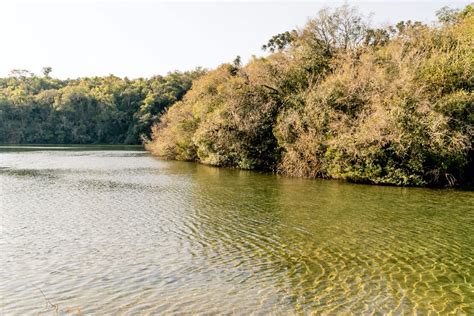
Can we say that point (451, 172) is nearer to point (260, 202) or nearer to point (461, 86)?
point (461, 86)

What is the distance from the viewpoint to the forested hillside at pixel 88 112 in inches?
4697

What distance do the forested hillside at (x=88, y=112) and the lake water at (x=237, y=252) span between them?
302 feet

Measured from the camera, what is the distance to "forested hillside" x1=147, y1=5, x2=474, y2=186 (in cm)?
2995

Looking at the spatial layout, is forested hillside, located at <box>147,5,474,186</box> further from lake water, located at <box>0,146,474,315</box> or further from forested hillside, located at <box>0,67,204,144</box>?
forested hillside, located at <box>0,67,204,144</box>

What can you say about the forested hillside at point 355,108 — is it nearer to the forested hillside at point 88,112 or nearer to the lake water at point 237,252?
the lake water at point 237,252

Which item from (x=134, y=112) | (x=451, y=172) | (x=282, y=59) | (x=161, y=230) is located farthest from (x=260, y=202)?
Answer: (x=134, y=112)

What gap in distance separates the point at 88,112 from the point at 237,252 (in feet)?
400

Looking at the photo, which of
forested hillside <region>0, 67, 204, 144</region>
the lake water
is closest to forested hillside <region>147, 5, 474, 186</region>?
the lake water

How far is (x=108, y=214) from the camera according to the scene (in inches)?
836

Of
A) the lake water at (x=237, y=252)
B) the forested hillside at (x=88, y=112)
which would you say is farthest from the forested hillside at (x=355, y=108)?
the forested hillside at (x=88, y=112)

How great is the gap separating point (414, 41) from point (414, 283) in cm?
2987

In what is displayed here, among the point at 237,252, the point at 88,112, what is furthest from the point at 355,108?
the point at 88,112

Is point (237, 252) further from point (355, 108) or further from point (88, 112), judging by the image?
point (88, 112)

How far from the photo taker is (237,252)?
14547 mm
